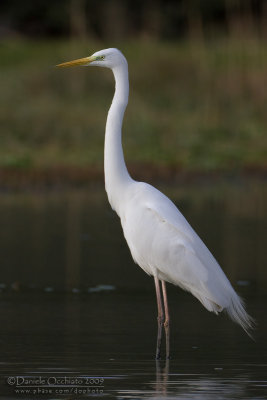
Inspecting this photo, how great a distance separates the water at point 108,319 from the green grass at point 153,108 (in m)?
6.85

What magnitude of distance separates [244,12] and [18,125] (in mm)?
16613

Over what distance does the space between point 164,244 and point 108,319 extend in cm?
121

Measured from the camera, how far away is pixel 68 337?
7422mm

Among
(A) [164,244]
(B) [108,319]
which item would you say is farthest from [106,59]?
(B) [108,319]

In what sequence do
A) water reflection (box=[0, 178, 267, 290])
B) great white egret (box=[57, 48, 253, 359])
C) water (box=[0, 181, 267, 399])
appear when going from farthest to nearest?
water reflection (box=[0, 178, 267, 290]), great white egret (box=[57, 48, 253, 359]), water (box=[0, 181, 267, 399])

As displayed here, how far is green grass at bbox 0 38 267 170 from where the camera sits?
2202 centimetres

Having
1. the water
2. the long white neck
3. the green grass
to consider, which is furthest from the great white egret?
the green grass

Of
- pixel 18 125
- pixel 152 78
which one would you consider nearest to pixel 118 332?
pixel 18 125

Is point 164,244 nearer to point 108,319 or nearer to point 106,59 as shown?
point 108,319

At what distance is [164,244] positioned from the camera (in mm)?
7168

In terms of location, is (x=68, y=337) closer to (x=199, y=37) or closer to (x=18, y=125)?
(x=18, y=125)

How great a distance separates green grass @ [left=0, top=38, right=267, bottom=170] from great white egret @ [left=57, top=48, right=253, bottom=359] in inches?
495

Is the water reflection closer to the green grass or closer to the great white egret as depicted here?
the great white egret

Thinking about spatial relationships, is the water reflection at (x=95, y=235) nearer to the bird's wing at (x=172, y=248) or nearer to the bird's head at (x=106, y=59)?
the bird's wing at (x=172, y=248)
